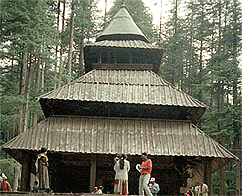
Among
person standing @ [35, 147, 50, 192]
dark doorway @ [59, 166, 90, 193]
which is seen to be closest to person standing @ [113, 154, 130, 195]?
person standing @ [35, 147, 50, 192]

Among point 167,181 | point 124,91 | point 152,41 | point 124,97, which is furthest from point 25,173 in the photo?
point 152,41

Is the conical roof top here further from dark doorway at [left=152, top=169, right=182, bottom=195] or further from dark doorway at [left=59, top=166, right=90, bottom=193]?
dark doorway at [left=152, top=169, right=182, bottom=195]

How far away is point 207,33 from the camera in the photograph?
40.0m

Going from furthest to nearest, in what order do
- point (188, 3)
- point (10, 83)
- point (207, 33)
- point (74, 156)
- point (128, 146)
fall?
1. point (188, 3)
2. point (207, 33)
3. point (10, 83)
4. point (74, 156)
5. point (128, 146)

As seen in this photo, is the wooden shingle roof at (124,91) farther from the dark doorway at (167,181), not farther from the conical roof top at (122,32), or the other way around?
the conical roof top at (122,32)

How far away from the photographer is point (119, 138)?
17.8 meters

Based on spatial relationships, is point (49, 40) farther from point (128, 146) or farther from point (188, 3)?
point (188, 3)

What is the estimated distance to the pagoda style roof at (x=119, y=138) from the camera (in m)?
17.2

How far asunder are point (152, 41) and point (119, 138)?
80.2 feet

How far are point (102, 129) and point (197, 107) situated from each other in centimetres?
454

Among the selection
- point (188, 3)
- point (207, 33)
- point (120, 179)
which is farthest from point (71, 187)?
point (188, 3)

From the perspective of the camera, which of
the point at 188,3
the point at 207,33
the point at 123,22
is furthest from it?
the point at 188,3

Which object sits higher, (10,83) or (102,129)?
(10,83)

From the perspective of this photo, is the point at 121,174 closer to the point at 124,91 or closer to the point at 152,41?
the point at 124,91
